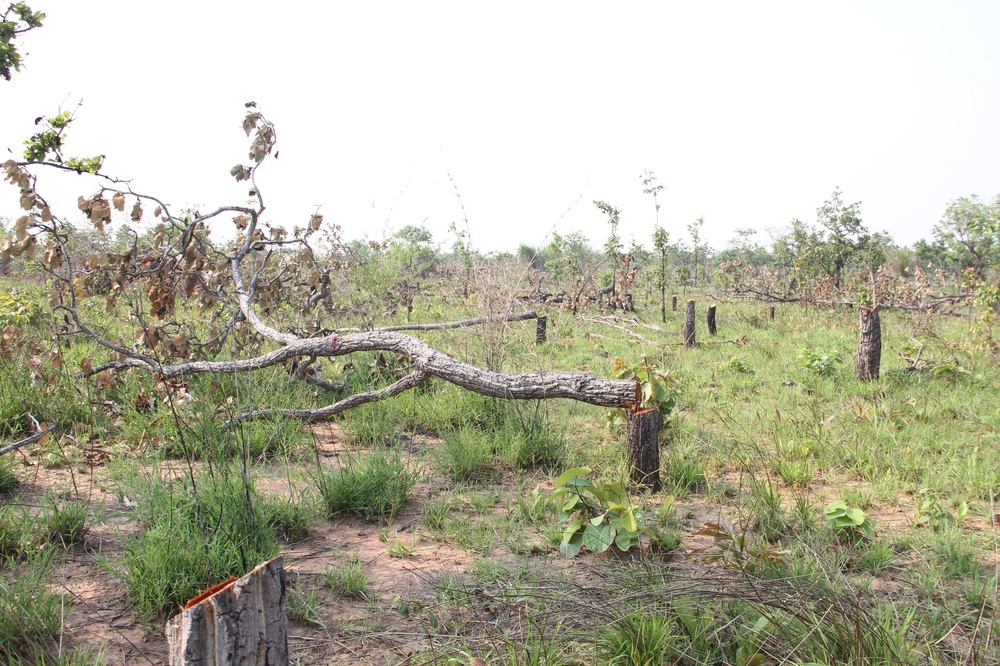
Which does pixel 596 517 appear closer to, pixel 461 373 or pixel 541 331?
pixel 461 373

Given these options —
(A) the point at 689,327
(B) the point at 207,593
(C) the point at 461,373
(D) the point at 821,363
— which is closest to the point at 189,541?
(B) the point at 207,593

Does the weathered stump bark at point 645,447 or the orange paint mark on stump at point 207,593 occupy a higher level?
the orange paint mark on stump at point 207,593

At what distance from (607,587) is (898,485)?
2449mm

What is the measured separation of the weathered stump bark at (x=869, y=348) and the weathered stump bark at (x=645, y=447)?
13.2 feet

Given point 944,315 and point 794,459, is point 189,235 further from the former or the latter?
point 944,315

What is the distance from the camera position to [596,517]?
2.65 m

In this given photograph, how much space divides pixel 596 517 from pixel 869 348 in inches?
203

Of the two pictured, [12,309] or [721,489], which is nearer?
[721,489]

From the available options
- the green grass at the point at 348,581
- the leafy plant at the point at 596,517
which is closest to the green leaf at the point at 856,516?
the leafy plant at the point at 596,517

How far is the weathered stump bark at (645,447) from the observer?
3.59 m

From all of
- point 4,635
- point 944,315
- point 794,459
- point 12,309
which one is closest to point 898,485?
point 794,459

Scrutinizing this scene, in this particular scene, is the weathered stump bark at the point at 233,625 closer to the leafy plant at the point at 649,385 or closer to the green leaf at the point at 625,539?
the green leaf at the point at 625,539

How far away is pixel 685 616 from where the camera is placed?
1.98 m

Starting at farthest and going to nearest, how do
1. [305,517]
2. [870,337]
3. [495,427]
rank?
[870,337], [495,427], [305,517]
